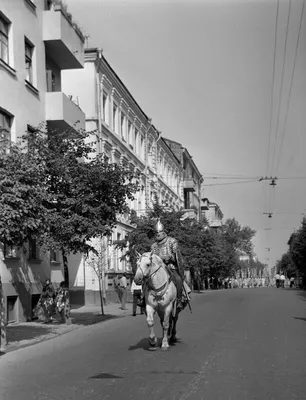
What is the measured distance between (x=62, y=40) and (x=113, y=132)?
13.6 metres

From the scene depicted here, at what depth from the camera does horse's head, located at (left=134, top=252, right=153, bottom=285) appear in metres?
10.7

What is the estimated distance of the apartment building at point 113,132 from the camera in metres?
32.3

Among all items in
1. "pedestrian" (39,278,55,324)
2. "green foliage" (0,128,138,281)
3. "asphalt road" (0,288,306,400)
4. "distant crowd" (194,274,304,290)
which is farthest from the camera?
"distant crowd" (194,274,304,290)

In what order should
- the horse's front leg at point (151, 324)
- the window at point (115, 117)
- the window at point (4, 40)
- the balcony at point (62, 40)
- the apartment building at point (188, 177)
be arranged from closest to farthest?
the horse's front leg at point (151, 324), the window at point (4, 40), the balcony at point (62, 40), the window at point (115, 117), the apartment building at point (188, 177)

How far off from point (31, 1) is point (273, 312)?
14.0 m

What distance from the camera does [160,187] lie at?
5284 cm

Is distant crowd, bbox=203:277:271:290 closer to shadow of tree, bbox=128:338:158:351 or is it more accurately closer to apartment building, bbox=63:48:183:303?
apartment building, bbox=63:48:183:303

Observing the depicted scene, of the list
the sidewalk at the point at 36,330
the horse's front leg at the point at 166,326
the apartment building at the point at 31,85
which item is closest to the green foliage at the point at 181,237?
the sidewalk at the point at 36,330

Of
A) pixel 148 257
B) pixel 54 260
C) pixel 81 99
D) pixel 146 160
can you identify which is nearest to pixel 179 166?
pixel 146 160

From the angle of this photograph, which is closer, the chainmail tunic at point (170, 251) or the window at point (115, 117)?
the chainmail tunic at point (170, 251)

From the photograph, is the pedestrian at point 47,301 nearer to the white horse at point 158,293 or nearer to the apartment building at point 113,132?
the apartment building at point 113,132

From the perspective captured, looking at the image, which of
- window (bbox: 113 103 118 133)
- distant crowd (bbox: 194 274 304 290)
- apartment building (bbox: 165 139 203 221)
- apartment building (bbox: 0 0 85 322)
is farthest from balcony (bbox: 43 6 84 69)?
apartment building (bbox: 165 139 203 221)

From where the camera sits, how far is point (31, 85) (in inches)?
848

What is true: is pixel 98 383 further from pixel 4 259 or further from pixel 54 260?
pixel 54 260
